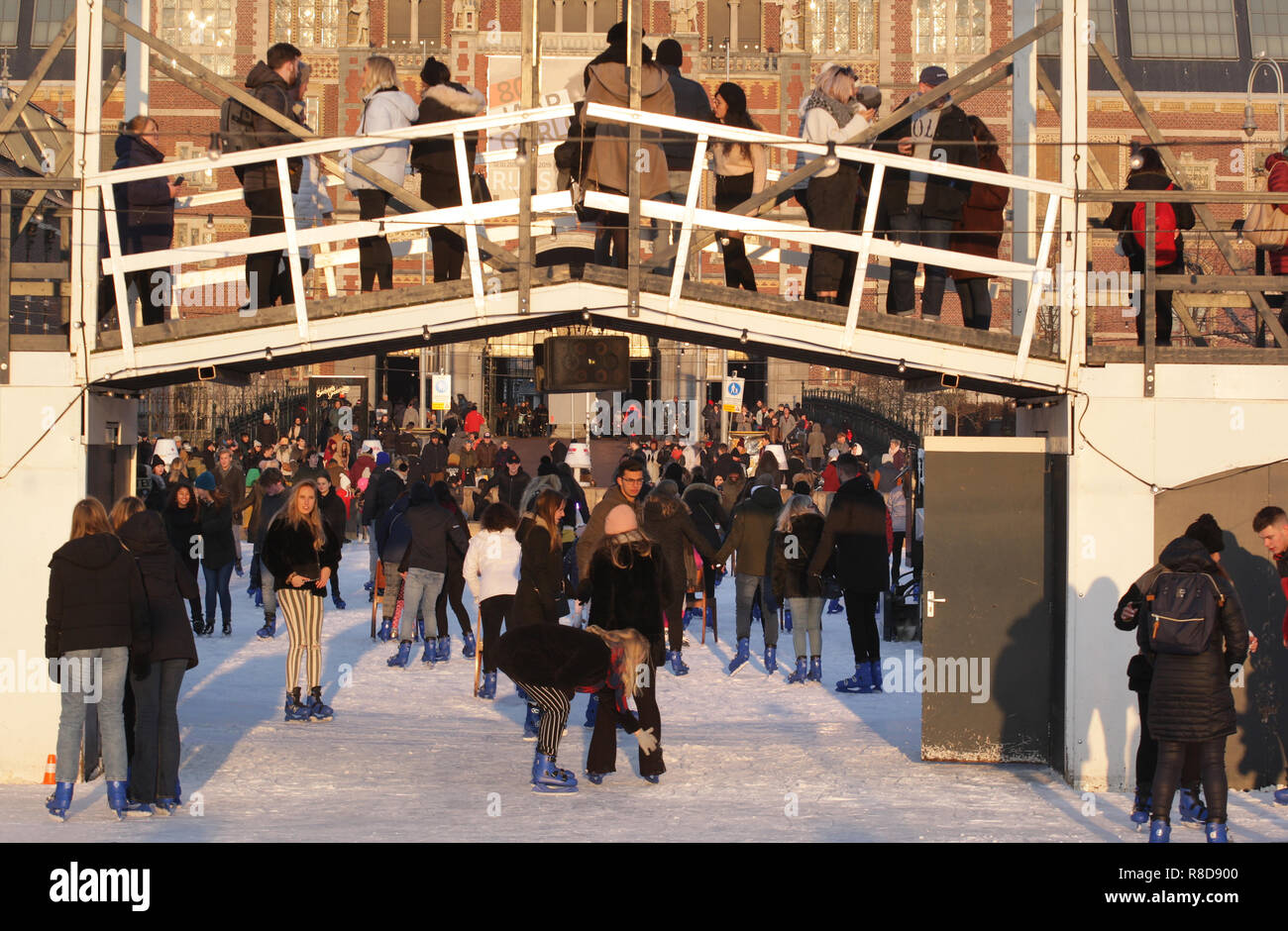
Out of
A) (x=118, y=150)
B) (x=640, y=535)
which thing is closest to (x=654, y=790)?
(x=640, y=535)

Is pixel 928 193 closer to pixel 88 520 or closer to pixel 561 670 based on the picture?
pixel 561 670

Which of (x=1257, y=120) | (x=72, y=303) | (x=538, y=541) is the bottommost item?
(x=538, y=541)

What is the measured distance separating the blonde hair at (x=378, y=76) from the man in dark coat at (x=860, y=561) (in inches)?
208

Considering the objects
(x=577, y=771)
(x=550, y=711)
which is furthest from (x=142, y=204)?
(x=577, y=771)

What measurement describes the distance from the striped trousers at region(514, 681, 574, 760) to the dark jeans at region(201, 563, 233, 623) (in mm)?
7427

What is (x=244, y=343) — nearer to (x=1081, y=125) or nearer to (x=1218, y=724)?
(x=1081, y=125)

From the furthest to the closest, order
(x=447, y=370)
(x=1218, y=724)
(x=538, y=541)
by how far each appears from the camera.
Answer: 1. (x=447, y=370)
2. (x=538, y=541)
3. (x=1218, y=724)

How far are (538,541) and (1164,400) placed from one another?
14.2 ft

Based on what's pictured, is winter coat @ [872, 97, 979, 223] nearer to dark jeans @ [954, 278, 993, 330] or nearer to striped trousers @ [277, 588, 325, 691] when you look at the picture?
dark jeans @ [954, 278, 993, 330]

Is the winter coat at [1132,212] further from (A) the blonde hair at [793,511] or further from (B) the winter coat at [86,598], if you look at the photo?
(B) the winter coat at [86,598]

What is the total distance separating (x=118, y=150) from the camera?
1169 centimetres

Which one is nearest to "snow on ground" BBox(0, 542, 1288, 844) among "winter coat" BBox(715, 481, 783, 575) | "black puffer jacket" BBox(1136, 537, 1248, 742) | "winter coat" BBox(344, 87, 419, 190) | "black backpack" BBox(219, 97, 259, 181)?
"black puffer jacket" BBox(1136, 537, 1248, 742)

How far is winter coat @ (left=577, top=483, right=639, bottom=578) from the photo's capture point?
1094 centimetres

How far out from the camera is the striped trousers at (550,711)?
10.2 metres
